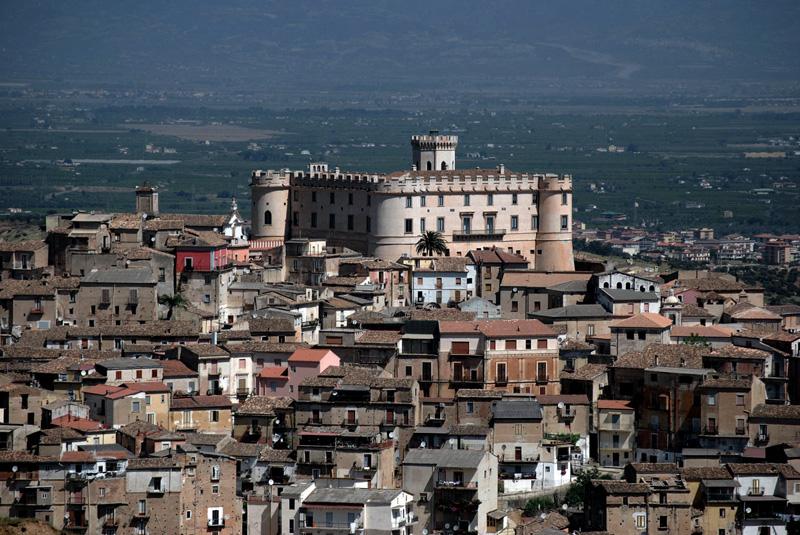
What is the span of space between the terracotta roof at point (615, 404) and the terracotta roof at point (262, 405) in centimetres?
755

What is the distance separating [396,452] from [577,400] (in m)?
6.25

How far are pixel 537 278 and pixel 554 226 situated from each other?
10953 millimetres

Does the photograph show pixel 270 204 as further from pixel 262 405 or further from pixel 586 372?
pixel 262 405

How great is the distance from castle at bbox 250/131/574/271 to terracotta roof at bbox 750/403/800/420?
23.7m

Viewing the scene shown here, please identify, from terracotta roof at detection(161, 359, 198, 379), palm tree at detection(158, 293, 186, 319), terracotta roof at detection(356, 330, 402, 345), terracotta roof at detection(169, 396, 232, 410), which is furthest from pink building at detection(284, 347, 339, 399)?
palm tree at detection(158, 293, 186, 319)

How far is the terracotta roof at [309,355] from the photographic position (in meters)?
61.5

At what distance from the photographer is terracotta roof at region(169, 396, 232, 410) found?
5934cm

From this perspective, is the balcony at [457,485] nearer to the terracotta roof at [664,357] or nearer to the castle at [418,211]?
the terracotta roof at [664,357]

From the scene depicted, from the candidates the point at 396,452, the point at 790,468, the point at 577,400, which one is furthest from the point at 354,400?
the point at 790,468

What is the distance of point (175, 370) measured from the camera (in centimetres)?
6150

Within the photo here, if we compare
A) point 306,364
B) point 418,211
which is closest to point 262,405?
point 306,364

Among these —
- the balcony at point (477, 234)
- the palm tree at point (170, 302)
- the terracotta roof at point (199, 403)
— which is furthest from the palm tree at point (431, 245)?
the terracotta roof at point (199, 403)

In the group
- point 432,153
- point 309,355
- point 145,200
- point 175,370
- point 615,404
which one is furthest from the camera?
point 432,153

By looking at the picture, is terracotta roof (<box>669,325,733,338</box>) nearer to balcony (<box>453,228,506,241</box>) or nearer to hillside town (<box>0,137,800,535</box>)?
hillside town (<box>0,137,800,535</box>)
